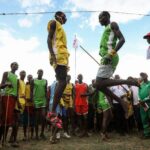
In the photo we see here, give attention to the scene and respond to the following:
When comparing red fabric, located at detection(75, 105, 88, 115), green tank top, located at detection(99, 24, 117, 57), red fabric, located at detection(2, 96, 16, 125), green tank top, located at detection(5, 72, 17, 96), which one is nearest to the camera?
green tank top, located at detection(99, 24, 117, 57)

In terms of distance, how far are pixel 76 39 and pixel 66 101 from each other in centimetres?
638

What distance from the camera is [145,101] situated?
12.7m

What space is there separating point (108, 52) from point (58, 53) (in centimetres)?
95

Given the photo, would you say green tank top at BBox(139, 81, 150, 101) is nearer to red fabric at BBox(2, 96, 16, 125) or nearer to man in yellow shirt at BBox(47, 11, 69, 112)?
red fabric at BBox(2, 96, 16, 125)

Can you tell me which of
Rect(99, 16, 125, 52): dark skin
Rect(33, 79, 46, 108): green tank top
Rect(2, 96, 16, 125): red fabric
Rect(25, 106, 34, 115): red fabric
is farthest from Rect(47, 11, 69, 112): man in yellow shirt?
Rect(25, 106, 34, 115): red fabric

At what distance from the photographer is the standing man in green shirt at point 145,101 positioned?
12648mm

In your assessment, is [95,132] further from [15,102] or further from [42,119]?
[15,102]

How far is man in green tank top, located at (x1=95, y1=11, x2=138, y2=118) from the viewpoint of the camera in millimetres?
7594

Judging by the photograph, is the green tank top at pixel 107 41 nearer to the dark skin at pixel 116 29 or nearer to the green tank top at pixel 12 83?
the dark skin at pixel 116 29

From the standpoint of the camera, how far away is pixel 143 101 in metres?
12.7

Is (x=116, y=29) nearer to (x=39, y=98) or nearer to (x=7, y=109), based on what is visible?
(x=7, y=109)

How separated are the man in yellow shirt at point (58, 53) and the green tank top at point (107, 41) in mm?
731

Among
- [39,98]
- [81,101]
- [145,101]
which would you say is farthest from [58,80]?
A: [81,101]

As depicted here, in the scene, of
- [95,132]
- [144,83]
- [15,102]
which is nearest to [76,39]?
[95,132]
